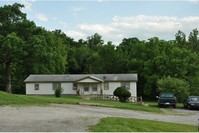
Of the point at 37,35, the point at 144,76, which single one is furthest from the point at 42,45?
the point at 144,76

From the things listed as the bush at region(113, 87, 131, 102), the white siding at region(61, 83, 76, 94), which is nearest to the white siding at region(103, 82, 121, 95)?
the white siding at region(61, 83, 76, 94)

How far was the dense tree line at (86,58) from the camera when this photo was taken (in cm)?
5350

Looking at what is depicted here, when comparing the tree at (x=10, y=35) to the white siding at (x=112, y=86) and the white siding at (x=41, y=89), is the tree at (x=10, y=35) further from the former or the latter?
the white siding at (x=112, y=86)

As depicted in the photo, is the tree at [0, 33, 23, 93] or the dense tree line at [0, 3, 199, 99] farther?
the dense tree line at [0, 3, 199, 99]

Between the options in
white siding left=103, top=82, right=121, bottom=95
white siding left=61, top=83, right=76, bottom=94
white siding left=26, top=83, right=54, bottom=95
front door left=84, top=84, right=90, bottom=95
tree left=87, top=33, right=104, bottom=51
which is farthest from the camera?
tree left=87, top=33, right=104, bottom=51

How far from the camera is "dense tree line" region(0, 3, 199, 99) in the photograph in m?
53.5

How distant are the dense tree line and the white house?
2883mm

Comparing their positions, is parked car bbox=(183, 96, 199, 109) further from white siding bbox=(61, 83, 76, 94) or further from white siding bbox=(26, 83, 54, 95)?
white siding bbox=(26, 83, 54, 95)

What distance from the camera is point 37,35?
54.8m

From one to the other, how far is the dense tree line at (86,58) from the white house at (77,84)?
9.46 ft

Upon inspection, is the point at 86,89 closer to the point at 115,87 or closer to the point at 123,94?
the point at 115,87

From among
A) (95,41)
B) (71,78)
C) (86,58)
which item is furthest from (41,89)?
(95,41)

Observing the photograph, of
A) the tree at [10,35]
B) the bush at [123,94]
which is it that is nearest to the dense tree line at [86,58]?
the tree at [10,35]

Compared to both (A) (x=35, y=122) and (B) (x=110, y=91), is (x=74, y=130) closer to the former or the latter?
(A) (x=35, y=122)
